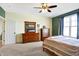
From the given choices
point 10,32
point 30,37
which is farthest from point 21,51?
point 30,37

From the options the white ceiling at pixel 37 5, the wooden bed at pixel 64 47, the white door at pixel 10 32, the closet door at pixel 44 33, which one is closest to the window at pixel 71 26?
the white ceiling at pixel 37 5

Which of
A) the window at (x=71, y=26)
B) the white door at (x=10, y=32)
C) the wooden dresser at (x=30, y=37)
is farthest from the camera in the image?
the wooden dresser at (x=30, y=37)

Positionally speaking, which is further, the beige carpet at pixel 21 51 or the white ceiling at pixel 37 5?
the white ceiling at pixel 37 5

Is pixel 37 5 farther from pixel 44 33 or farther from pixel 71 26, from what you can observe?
pixel 44 33

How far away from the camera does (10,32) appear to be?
687 centimetres

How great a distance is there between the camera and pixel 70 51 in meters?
3.21

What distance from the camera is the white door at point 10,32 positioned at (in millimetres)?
6703

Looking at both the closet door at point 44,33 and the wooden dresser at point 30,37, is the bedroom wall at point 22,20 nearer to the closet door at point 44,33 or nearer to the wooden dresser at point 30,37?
the wooden dresser at point 30,37

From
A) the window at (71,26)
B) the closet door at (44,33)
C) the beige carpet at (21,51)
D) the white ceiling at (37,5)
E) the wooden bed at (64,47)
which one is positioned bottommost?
the beige carpet at (21,51)

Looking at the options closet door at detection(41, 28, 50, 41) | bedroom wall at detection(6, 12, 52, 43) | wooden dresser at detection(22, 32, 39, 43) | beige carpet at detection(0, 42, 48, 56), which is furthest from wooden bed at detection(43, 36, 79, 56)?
wooden dresser at detection(22, 32, 39, 43)

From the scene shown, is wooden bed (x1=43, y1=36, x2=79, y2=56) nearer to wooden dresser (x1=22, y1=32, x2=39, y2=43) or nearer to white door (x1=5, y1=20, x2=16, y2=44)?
wooden dresser (x1=22, y1=32, x2=39, y2=43)

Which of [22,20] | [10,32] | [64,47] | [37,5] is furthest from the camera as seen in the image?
[22,20]

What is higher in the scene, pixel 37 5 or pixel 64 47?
pixel 37 5

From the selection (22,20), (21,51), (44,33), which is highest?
(22,20)
